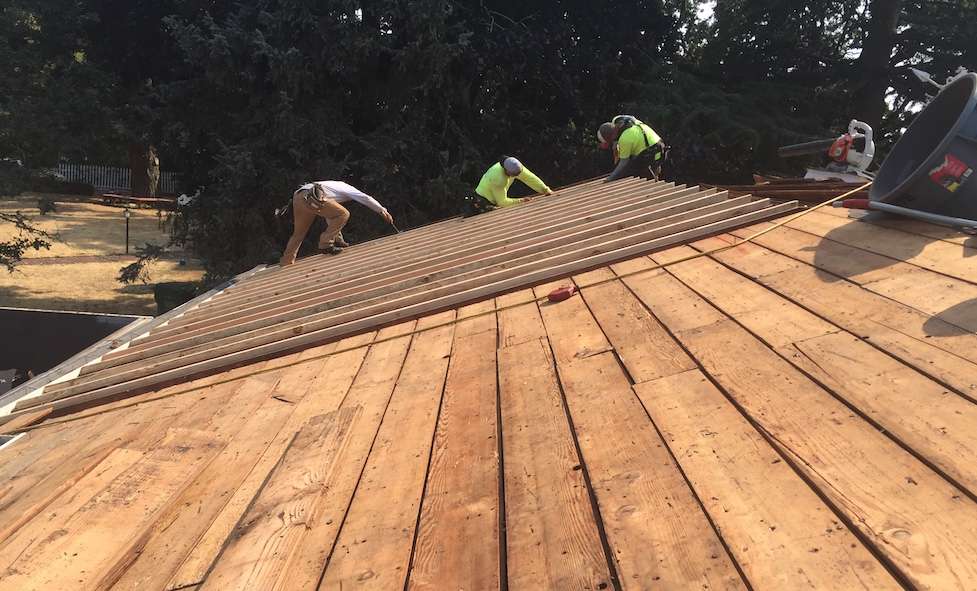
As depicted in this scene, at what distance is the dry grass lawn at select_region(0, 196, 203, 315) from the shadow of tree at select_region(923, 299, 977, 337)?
15.8 meters

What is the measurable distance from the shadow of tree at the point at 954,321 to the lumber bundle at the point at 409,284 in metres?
1.67

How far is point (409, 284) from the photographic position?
14.3 feet

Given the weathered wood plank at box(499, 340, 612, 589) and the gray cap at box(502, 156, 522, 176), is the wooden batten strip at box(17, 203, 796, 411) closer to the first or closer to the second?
the weathered wood plank at box(499, 340, 612, 589)

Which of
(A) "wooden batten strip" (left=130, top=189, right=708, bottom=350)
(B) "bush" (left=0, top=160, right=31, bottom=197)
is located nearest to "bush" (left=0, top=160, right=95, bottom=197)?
(B) "bush" (left=0, top=160, right=31, bottom=197)

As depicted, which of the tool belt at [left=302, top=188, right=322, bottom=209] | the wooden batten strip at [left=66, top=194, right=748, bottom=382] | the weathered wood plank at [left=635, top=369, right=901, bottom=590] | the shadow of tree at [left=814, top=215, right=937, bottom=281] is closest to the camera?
the weathered wood plank at [left=635, top=369, right=901, bottom=590]

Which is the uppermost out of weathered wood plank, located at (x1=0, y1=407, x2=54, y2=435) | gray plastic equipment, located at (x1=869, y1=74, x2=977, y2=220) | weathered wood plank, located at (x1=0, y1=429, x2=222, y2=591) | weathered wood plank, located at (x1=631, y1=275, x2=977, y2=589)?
gray plastic equipment, located at (x1=869, y1=74, x2=977, y2=220)

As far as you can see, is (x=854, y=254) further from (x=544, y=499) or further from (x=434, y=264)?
(x=434, y=264)

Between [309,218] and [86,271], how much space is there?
43.3ft

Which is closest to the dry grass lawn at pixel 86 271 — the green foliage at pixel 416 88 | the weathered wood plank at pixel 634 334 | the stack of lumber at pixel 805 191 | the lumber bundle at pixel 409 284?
the green foliage at pixel 416 88

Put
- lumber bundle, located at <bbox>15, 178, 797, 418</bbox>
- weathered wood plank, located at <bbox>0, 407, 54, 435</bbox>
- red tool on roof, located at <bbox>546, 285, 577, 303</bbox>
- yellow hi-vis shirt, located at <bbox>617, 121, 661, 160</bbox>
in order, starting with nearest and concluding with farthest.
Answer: weathered wood plank, located at <bbox>0, 407, 54, 435</bbox> < red tool on roof, located at <bbox>546, 285, 577, 303</bbox> < lumber bundle, located at <bbox>15, 178, 797, 418</bbox> < yellow hi-vis shirt, located at <bbox>617, 121, 661, 160</bbox>

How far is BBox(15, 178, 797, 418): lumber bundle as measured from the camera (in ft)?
12.0

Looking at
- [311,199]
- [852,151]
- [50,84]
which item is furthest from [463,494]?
[50,84]

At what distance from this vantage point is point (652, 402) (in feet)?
6.79

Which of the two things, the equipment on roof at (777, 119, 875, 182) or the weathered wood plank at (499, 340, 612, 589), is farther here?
the equipment on roof at (777, 119, 875, 182)
